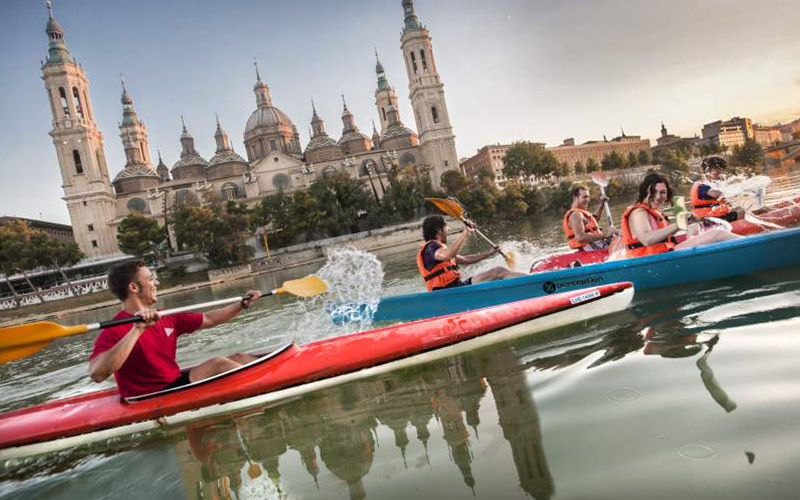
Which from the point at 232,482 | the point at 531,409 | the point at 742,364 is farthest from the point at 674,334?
the point at 232,482

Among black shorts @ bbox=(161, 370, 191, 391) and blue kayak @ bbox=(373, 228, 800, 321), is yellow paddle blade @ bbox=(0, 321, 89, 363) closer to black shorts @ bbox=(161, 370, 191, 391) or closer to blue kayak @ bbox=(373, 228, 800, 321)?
black shorts @ bbox=(161, 370, 191, 391)

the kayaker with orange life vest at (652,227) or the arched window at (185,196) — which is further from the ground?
the arched window at (185,196)

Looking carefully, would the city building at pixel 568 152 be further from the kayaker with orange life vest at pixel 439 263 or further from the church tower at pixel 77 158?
the kayaker with orange life vest at pixel 439 263

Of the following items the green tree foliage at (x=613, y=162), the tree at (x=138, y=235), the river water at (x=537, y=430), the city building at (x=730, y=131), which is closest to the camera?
the river water at (x=537, y=430)

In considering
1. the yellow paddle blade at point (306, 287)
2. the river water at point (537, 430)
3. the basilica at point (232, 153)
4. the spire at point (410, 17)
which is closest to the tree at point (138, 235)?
the basilica at point (232, 153)

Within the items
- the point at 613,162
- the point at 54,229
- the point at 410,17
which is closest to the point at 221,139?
the point at 54,229

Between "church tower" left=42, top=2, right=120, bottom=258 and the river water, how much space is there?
6079 cm

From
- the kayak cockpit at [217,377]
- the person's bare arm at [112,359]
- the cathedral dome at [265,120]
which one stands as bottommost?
the kayak cockpit at [217,377]

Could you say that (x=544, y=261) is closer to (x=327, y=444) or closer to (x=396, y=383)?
(x=396, y=383)

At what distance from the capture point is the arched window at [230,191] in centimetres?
6047

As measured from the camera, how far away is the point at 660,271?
5414mm

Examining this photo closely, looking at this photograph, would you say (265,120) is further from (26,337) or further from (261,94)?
(26,337)

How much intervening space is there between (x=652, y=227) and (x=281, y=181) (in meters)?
60.0

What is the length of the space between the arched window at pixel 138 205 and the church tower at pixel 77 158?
338cm
